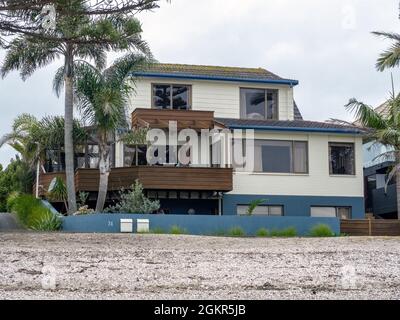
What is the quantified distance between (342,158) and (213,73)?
7.20m

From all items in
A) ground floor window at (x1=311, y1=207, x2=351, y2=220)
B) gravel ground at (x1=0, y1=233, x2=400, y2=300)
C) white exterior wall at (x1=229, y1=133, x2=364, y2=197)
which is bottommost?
gravel ground at (x1=0, y1=233, x2=400, y2=300)

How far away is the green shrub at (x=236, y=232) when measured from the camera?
25.1m

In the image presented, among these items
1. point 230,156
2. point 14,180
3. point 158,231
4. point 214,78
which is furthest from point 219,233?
point 14,180

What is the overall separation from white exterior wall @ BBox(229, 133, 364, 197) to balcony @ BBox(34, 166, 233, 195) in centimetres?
157

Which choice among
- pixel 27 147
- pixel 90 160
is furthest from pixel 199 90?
pixel 27 147

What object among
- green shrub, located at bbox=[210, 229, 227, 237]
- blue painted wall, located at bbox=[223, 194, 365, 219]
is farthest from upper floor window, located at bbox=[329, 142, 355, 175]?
green shrub, located at bbox=[210, 229, 227, 237]

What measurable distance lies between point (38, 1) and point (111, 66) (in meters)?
11.8

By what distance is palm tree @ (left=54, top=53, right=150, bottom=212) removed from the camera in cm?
2700

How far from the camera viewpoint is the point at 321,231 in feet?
85.0

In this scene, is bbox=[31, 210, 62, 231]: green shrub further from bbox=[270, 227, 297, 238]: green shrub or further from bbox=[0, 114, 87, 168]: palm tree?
bbox=[270, 227, 297, 238]: green shrub

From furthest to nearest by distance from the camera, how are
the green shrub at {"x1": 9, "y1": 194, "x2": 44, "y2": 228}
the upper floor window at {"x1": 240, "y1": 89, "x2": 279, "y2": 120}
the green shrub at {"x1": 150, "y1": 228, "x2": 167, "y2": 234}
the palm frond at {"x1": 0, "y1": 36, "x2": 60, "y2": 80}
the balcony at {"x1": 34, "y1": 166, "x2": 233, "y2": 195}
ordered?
1. the upper floor window at {"x1": 240, "y1": 89, "x2": 279, "y2": 120}
2. the balcony at {"x1": 34, "y1": 166, "x2": 233, "y2": 195}
3. the palm frond at {"x1": 0, "y1": 36, "x2": 60, "y2": 80}
4. the green shrub at {"x1": 9, "y1": 194, "x2": 44, "y2": 228}
5. the green shrub at {"x1": 150, "y1": 228, "x2": 167, "y2": 234}

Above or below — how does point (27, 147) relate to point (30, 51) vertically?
below

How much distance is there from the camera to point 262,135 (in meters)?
32.0
